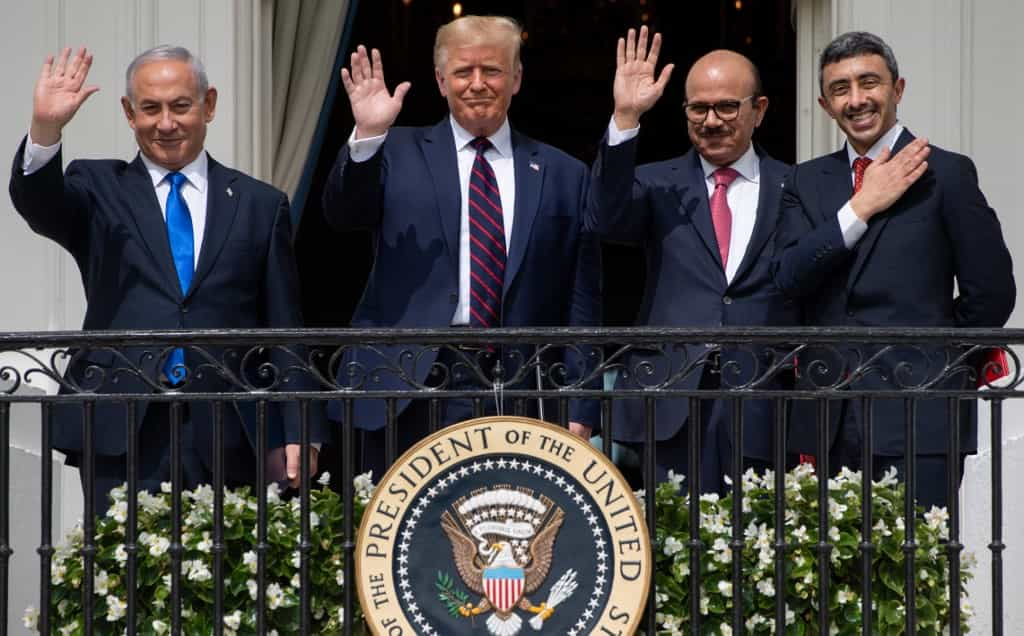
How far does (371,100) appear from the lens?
576 centimetres

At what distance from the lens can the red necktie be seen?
19.7 ft

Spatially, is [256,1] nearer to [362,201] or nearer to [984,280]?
[362,201]

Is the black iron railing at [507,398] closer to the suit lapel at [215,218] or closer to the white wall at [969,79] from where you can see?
the suit lapel at [215,218]

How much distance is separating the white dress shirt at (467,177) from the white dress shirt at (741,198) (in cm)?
65

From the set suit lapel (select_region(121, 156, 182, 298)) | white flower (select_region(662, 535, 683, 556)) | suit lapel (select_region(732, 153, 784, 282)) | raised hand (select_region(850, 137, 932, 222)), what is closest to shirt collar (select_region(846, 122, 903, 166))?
raised hand (select_region(850, 137, 932, 222))

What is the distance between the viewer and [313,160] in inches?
324

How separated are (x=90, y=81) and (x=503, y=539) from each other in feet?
10.9

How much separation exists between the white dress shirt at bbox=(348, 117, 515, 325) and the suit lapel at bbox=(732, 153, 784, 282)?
762 millimetres

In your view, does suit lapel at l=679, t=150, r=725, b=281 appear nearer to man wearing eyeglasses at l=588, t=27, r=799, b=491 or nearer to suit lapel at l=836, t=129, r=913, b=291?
man wearing eyeglasses at l=588, t=27, r=799, b=491

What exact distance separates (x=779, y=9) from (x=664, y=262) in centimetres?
462

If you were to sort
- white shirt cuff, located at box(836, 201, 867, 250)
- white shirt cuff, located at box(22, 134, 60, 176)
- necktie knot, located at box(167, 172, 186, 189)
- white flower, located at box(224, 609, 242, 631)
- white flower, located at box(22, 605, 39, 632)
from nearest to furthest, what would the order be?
white flower, located at box(224, 609, 242, 631)
white flower, located at box(22, 605, 39, 632)
white shirt cuff, located at box(22, 134, 60, 176)
white shirt cuff, located at box(836, 201, 867, 250)
necktie knot, located at box(167, 172, 186, 189)

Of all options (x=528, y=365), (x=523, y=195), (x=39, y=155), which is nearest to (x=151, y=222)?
(x=39, y=155)

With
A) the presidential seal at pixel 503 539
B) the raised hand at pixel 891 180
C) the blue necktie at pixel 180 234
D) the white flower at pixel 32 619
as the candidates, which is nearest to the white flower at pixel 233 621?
the presidential seal at pixel 503 539

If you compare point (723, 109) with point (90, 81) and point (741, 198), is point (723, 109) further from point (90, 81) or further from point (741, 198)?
point (90, 81)
